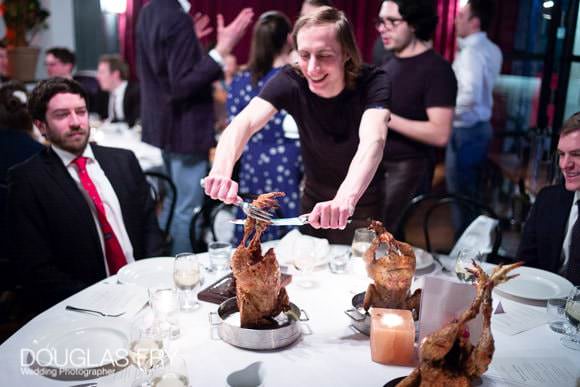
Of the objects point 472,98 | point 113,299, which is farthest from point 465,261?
point 472,98

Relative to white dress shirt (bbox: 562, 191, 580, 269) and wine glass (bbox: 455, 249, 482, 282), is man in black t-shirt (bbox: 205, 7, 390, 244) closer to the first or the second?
wine glass (bbox: 455, 249, 482, 282)

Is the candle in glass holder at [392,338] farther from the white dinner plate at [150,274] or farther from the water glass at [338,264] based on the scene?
the white dinner plate at [150,274]

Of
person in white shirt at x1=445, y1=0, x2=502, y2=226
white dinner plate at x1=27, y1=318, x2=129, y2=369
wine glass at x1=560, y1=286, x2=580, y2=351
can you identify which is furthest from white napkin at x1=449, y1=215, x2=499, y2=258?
person in white shirt at x1=445, y1=0, x2=502, y2=226

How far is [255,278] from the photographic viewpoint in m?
1.31

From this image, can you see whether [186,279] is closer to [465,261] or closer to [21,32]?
[465,261]

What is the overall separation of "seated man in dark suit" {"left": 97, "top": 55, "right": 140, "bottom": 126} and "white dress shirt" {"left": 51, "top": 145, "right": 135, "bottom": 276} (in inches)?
106

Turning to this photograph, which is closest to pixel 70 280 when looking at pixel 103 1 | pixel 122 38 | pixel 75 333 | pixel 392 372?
pixel 75 333

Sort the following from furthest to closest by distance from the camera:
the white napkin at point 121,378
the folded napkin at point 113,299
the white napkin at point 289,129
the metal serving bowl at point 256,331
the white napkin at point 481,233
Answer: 1. the white napkin at point 289,129
2. the white napkin at point 481,233
3. the folded napkin at point 113,299
4. the metal serving bowl at point 256,331
5. the white napkin at point 121,378

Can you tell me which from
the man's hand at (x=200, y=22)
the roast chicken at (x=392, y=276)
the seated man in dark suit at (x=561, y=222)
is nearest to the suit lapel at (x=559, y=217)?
the seated man in dark suit at (x=561, y=222)

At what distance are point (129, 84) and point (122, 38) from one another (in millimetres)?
1476

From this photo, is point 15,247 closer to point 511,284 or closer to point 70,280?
point 70,280

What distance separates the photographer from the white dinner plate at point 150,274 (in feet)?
5.74

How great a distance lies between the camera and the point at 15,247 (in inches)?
81.3

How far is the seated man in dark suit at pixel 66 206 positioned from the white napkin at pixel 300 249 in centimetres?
68
